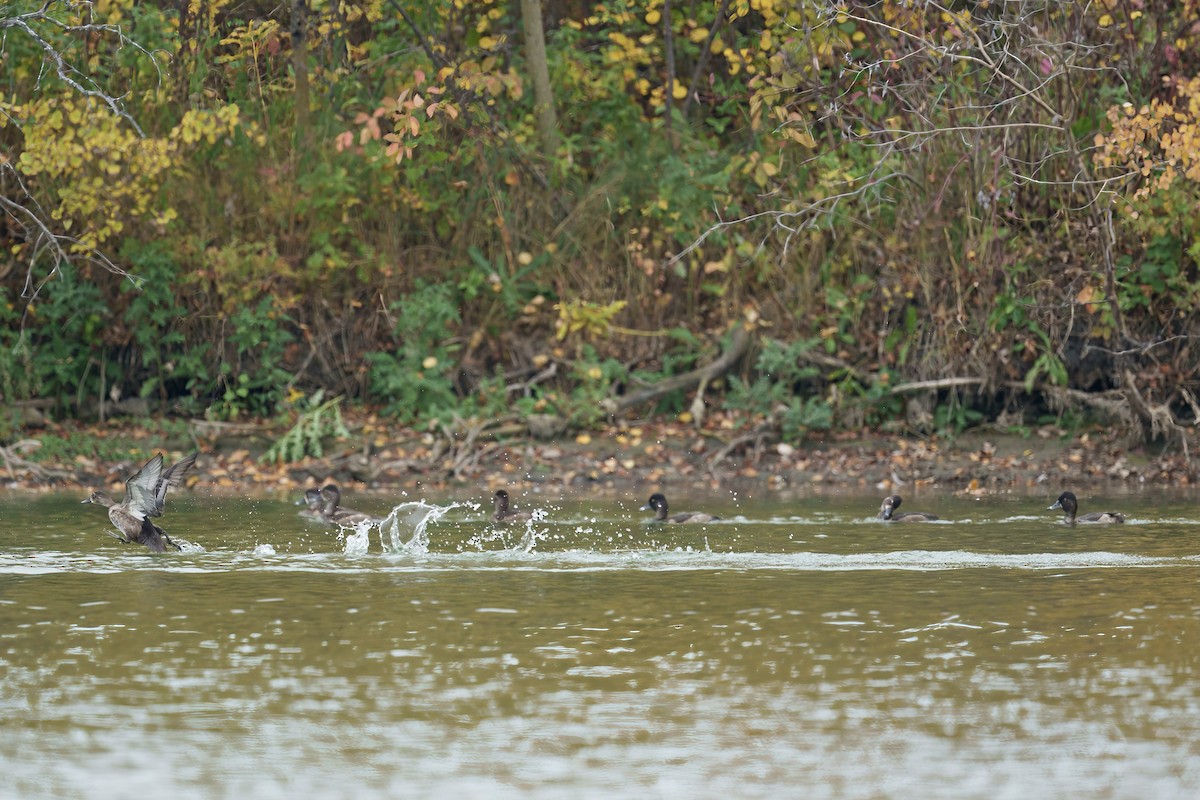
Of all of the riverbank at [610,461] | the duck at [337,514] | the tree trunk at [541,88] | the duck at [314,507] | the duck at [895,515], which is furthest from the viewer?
the tree trunk at [541,88]

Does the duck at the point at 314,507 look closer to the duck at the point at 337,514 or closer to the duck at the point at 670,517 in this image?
the duck at the point at 337,514

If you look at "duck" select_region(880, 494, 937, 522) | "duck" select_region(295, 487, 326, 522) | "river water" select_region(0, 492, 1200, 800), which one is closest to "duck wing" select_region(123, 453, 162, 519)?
"river water" select_region(0, 492, 1200, 800)

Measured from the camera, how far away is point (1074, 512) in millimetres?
16641

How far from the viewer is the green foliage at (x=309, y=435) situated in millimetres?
22031

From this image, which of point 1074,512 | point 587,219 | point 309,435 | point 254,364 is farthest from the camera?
point 587,219

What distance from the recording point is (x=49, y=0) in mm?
20531

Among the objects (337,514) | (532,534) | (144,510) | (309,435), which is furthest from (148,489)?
(309,435)

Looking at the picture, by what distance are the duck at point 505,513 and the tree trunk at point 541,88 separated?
8695 millimetres

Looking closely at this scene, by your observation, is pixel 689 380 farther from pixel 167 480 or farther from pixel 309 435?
pixel 167 480

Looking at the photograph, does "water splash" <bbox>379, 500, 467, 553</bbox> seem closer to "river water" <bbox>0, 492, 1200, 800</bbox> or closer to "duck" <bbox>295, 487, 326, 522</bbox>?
→ "river water" <bbox>0, 492, 1200, 800</bbox>

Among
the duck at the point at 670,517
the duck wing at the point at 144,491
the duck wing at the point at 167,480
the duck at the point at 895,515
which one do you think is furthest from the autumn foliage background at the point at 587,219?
the duck wing at the point at 144,491

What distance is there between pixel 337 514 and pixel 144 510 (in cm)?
192

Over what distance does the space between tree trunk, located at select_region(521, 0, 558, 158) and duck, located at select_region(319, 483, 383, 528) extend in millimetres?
8701

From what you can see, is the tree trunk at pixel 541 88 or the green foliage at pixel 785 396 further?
the tree trunk at pixel 541 88
